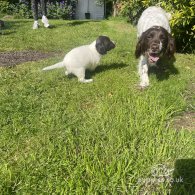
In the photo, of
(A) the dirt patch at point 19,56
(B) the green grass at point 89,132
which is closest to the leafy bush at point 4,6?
(A) the dirt patch at point 19,56

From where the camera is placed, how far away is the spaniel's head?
17.1 ft

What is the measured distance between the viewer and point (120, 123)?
3801mm

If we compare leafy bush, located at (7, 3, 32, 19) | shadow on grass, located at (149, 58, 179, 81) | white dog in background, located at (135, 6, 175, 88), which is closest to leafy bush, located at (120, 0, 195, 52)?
shadow on grass, located at (149, 58, 179, 81)

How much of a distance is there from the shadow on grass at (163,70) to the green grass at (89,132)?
0.12 metres

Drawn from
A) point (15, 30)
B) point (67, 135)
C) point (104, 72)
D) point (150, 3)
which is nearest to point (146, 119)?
point (67, 135)

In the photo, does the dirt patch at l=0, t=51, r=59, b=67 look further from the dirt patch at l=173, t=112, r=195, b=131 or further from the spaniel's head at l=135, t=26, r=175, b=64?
the dirt patch at l=173, t=112, r=195, b=131

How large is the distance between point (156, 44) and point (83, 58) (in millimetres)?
1191

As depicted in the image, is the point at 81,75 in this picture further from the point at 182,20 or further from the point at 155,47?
the point at 182,20

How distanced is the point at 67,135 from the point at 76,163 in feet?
1.90

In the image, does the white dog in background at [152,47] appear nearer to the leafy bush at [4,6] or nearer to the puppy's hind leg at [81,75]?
the puppy's hind leg at [81,75]

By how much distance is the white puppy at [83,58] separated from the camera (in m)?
5.46

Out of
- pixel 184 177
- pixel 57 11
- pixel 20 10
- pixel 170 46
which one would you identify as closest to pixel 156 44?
pixel 170 46

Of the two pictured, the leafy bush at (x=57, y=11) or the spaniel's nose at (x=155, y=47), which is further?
the leafy bush at (x=57, y=11)

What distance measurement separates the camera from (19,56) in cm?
788
